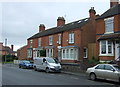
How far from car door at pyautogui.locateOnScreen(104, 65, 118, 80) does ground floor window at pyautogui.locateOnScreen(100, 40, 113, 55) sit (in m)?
8.85

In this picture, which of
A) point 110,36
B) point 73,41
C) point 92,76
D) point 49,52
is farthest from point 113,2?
point 49,52

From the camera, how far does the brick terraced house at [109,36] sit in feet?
73.3

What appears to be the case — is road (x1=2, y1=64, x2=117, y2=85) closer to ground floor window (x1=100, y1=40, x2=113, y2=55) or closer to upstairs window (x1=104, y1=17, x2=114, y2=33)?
ground floor window (x1=100, y1=40, x2=113, y2=55)

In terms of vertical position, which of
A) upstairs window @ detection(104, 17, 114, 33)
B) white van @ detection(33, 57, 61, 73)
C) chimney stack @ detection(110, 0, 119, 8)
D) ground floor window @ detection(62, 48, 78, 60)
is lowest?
white van @ detection(33, 57, 61, 73)

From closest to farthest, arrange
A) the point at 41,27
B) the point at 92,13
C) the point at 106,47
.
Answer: the point at 106,47
the point at 92,13
the point at 41,27

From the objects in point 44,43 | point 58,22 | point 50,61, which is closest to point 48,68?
point 50,61

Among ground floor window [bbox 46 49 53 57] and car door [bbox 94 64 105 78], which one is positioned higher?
ground floor window [bbox 46 49 53 57]

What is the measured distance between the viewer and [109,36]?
23156mm

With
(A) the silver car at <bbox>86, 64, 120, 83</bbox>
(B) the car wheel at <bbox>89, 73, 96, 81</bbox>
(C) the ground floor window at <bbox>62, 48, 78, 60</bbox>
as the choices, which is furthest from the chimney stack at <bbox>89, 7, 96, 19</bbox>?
(B) the car wheel at <bbox>89, 73, 96, 81</bbox>

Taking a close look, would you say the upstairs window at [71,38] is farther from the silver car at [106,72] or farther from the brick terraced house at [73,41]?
the silver car at [106,72]

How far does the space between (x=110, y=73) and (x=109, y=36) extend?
9.92 metres

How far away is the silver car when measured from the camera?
45.1 feet

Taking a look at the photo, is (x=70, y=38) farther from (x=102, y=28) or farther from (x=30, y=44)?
(x=30, y=44)

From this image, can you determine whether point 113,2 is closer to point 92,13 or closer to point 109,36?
point 92,13
